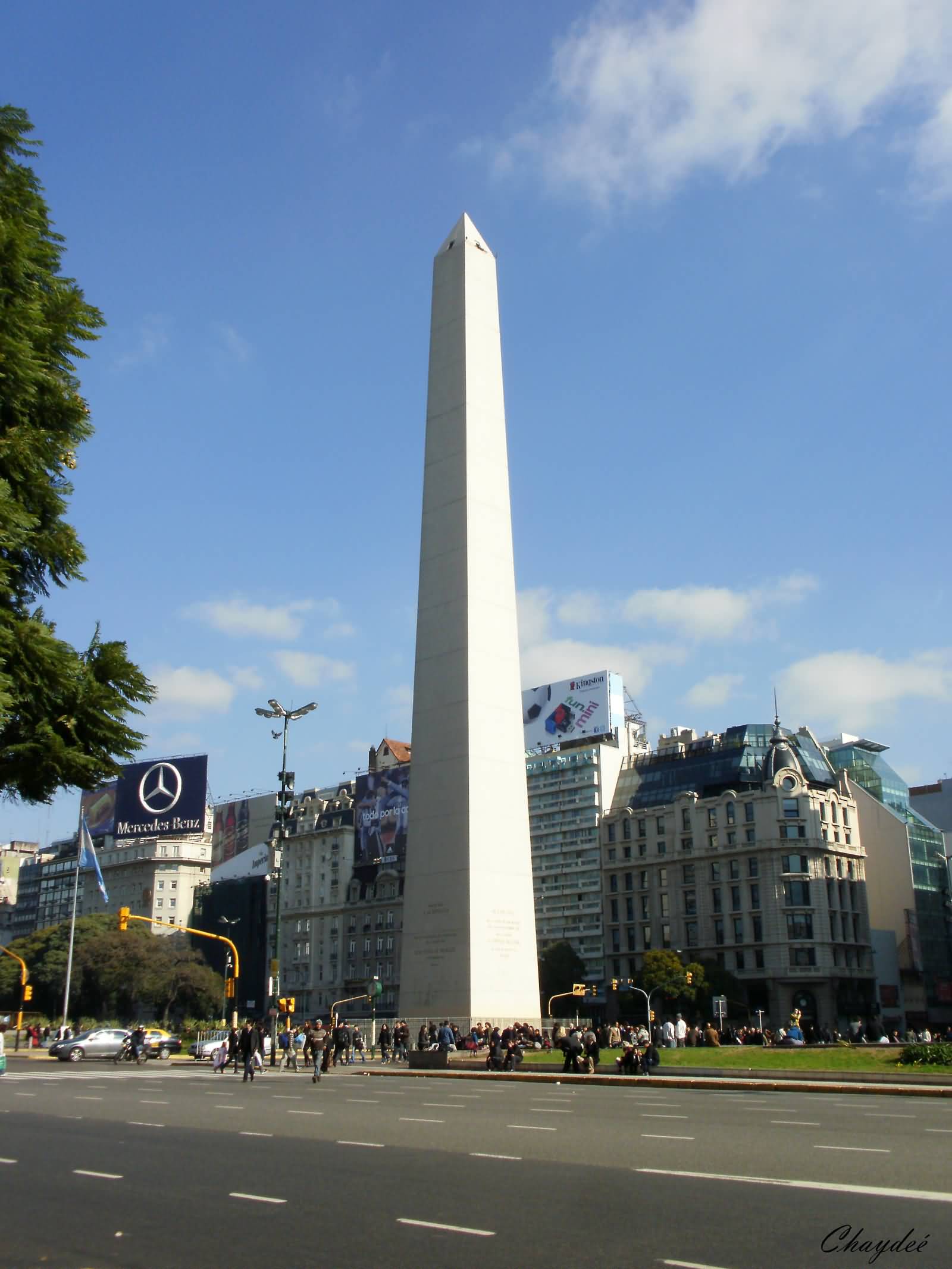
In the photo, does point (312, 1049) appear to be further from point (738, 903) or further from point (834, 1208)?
point (738, 903)

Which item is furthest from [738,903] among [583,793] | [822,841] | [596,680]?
[596,680]

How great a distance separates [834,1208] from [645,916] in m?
89.6

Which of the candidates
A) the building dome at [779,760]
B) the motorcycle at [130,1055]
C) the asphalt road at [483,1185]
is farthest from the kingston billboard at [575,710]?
the asphalt road at [483,1185]

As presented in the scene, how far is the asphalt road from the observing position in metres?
7.77

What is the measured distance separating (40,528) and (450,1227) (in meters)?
5.72

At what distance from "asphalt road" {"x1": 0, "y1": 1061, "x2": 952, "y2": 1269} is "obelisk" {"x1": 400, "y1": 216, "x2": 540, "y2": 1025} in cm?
1884

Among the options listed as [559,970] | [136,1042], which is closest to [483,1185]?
[136,1042]

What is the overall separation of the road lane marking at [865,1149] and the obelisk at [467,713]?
25419mm

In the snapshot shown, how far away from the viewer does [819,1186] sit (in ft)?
32.2

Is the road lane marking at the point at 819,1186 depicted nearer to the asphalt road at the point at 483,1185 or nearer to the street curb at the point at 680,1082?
the asphalt road at the point at 483,1185

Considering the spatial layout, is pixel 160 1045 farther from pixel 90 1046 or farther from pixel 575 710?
pixel 575 710

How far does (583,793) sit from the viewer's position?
105062 mm

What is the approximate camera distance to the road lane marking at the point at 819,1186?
927cm

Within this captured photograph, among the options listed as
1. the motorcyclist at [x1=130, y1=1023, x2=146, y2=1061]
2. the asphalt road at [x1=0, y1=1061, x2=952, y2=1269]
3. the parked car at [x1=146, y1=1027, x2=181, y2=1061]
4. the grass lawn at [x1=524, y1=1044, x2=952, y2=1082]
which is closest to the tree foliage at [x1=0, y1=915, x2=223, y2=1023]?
the parked car at [x1=146, y1=1027, x2=181, y2=1061]
